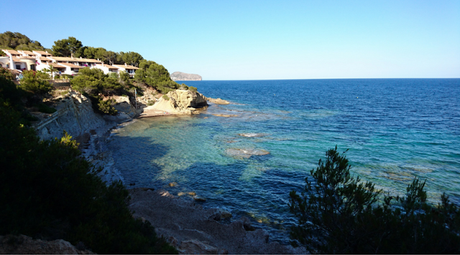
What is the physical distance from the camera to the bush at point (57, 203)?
9.59 m

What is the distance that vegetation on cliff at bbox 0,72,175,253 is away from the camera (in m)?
9.58

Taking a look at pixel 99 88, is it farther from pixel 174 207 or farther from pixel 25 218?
pixel 25 218

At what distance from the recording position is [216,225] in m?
17.1

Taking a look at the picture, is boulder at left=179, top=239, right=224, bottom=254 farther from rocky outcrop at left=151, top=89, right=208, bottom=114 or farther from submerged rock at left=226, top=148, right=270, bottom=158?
rocky outcrop at left=151, top=89, right=208, bottom=114

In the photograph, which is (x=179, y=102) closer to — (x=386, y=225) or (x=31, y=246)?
(x=31, y=246)

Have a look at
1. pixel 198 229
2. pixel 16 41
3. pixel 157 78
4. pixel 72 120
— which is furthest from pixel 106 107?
pixel 16 41


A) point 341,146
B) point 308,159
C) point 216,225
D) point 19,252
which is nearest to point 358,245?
point 216,225

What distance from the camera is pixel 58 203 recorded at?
36.8 feet

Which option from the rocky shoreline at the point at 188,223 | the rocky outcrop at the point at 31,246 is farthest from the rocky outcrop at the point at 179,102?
the rocky outcrop at the point at 31,246

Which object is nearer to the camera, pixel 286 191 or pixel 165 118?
pixel 286 191

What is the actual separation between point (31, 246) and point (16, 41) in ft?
394

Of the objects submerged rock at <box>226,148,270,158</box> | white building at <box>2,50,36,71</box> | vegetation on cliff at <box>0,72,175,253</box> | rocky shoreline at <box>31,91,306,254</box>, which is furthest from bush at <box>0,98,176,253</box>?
white building at <box>2,50,36,71</box>

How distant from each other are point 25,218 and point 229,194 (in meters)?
15.7

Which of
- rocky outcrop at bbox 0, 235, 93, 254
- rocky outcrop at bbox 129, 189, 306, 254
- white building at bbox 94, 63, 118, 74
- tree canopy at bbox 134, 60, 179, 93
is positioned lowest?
rocky outcrop at bbox 129, 189, 306, 254
